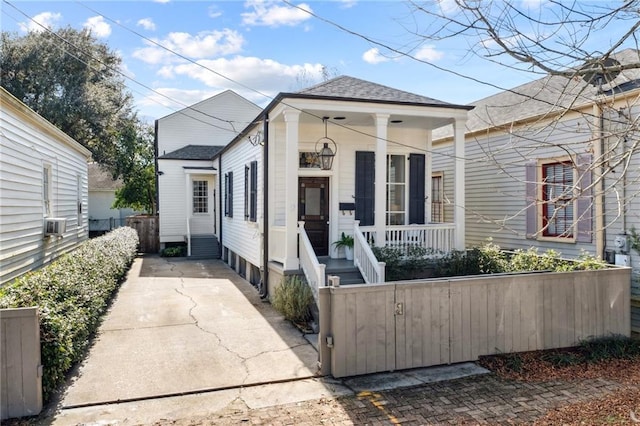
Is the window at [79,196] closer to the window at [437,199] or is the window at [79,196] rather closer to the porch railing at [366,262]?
the porch railing at [366,262]

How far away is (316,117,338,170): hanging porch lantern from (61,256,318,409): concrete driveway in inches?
130

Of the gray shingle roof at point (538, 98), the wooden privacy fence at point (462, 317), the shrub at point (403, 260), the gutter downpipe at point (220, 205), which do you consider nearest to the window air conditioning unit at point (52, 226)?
the shrub at point (403, 260)

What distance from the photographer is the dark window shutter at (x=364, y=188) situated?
10.2 meters

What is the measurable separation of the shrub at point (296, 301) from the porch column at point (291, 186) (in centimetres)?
55

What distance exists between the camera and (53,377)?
15.2ft

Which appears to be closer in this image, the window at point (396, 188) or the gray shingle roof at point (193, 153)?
the window at point (396, 188)

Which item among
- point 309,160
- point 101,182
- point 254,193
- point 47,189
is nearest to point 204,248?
point 254,193

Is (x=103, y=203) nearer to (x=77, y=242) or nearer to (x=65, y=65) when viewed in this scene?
(x=65, y=65)

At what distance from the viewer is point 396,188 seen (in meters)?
10.5

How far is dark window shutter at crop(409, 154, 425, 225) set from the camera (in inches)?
411

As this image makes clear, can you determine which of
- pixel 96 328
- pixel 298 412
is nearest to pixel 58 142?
pixel 96 328

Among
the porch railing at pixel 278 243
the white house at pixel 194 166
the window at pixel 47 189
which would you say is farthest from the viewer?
the white house at pixel 194 166

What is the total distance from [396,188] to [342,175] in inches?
54.5

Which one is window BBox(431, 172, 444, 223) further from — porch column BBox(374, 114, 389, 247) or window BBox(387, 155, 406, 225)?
porch column BBox(374, 114, 389, 247)
